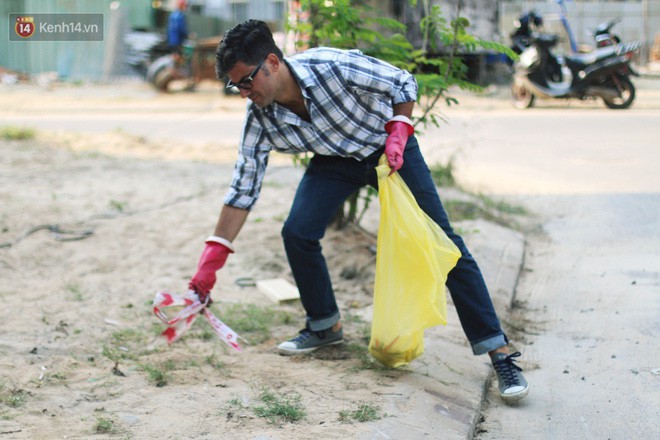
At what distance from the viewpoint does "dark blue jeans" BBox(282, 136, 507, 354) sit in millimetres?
3387

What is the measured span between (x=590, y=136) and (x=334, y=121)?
663 centimetres

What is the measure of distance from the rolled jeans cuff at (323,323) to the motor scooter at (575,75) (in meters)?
8.67

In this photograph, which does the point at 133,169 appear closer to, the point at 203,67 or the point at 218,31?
the point at 203,67

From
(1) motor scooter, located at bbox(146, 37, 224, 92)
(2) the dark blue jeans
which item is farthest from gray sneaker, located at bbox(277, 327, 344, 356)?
(1) motor scooter, located at bbox(146, 37, 224, 92)

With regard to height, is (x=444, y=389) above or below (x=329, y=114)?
below

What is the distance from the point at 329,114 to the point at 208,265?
2.56 feet

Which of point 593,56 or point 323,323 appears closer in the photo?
point 323,323

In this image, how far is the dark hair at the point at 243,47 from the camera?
122 inches

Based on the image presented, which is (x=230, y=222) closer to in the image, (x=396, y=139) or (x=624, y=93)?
(x=396, y=139)

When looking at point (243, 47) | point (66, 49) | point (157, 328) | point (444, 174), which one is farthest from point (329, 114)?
point (66, 49)

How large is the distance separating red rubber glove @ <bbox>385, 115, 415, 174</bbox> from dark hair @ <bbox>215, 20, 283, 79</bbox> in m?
0.57

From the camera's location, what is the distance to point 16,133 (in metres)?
9.35

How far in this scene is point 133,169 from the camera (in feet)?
25.3

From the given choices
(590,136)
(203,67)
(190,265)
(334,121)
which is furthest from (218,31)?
(334,121)
